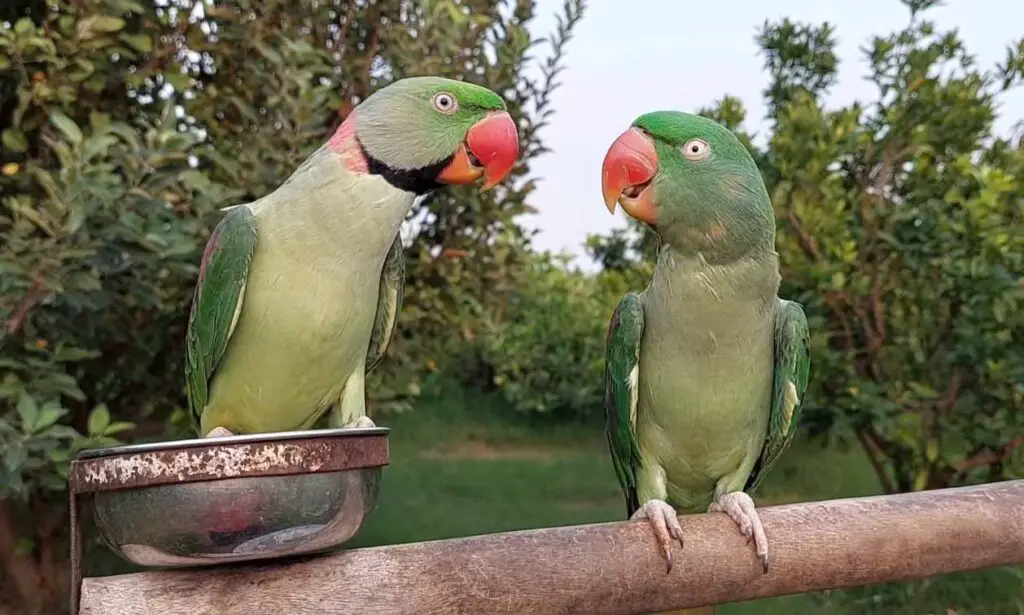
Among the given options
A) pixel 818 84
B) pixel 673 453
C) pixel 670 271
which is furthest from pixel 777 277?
pixel 818 84

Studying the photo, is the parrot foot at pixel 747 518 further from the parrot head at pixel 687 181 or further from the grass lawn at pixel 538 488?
the grass lawn at pixel 538 488

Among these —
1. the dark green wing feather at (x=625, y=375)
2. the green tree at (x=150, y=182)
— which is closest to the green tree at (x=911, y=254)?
the green tree at (x=150, y=182)

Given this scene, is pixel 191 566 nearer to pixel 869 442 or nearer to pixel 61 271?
pixel 61 271

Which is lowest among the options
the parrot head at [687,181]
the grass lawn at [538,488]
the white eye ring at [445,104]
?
the grass lawn at [538,488]

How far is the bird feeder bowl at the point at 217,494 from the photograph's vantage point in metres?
0.91

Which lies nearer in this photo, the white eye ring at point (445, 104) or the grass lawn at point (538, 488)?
the white eye ring at point (445, 104)

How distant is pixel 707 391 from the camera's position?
145 centimetres

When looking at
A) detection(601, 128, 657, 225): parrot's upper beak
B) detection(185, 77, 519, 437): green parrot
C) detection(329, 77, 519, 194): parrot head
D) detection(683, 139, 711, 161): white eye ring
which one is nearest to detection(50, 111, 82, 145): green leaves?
detection(185, 77, 519, 437): green parrot

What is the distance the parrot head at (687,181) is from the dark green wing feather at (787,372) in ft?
0.78

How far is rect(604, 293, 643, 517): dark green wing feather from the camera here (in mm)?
1505

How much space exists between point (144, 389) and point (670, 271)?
5.11 ft

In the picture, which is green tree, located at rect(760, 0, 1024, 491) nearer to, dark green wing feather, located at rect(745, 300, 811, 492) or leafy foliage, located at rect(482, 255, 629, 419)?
dark green wing feather, located at rect(745, 300, 811, 492)

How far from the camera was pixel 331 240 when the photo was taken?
1.33m

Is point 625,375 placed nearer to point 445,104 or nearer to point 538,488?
point 445,104
